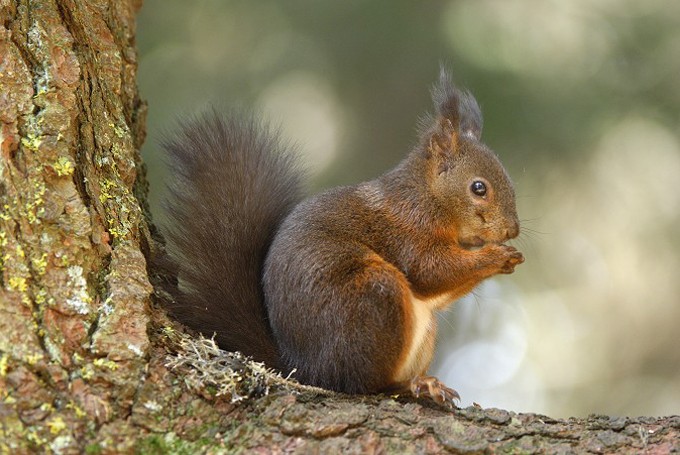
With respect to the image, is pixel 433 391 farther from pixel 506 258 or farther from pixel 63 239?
pixel 63 239

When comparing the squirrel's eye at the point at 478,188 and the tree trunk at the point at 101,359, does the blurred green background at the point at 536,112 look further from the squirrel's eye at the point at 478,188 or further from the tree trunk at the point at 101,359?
the tree trunk at the point at 101,359

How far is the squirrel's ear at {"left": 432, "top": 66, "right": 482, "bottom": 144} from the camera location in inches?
104

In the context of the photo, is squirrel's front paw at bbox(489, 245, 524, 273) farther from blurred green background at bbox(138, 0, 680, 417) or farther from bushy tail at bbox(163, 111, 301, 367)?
blurred green background at bbox(138, 0, 680, 417)

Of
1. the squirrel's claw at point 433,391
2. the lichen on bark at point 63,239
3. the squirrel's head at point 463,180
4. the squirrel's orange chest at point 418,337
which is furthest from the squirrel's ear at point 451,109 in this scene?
the lichen on bark at point 63,239

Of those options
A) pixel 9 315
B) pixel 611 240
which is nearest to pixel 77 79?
pixel 9 315

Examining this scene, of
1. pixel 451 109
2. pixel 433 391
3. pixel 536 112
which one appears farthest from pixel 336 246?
pixel 536 112

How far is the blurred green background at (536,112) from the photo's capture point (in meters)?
3.57

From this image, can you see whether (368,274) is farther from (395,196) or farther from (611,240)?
(611,240)

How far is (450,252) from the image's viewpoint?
2.50 m

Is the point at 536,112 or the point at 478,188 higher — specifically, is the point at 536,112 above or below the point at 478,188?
above

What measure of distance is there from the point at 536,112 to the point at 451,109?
1018mm

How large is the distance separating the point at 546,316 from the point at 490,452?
2729mm

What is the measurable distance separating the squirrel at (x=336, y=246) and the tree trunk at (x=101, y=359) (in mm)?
215

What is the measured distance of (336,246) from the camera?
2311mm
